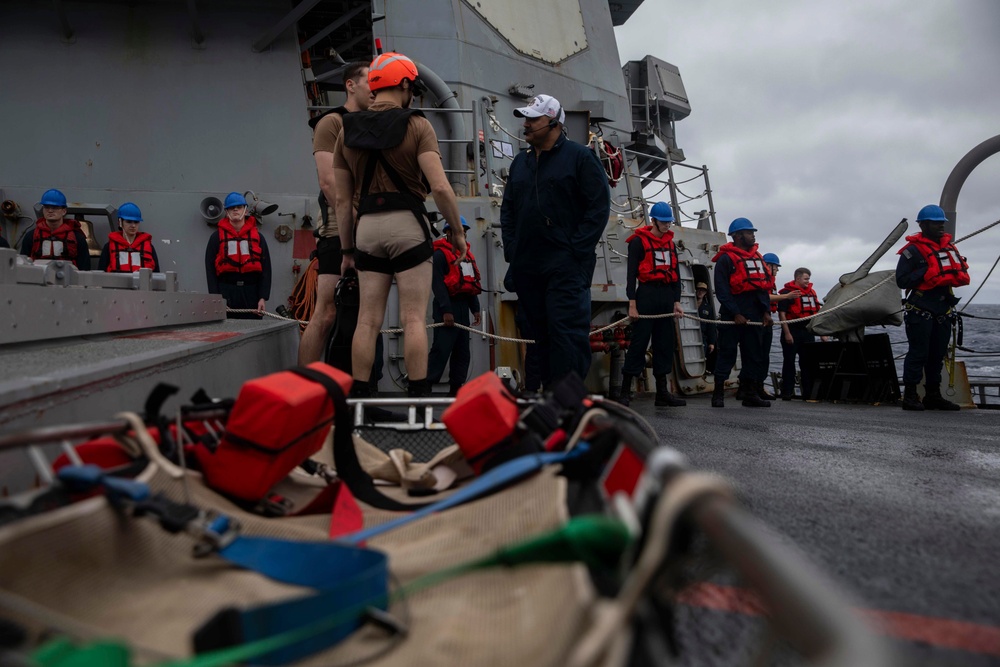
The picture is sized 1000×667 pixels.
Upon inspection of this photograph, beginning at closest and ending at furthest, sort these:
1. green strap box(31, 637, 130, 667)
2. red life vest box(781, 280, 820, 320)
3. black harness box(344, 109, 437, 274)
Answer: green strap box(31, 637, 130, 667), black harness box(344, 109, 437, 274), red life vest box(781, 280, 820, 320)

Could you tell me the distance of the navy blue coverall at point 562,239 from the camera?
4.36 meters

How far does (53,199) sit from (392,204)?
4.33 m

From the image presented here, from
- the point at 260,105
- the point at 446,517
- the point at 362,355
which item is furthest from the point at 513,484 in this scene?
the point at 260,105

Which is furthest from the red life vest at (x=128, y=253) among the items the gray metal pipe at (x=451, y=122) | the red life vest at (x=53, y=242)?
the gray metal pipe at (x=451, y=122)

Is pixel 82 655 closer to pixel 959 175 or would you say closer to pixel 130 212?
pixel 130 212

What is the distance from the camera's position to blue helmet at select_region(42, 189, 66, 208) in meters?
6.23

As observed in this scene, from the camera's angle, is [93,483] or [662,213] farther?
[662,213]

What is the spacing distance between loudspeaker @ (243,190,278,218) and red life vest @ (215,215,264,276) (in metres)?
0.57

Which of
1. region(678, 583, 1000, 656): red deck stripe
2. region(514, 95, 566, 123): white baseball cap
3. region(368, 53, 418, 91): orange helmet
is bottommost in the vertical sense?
region(678, 583, 1000, 656): red deck stripe

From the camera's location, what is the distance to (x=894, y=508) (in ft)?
7.41

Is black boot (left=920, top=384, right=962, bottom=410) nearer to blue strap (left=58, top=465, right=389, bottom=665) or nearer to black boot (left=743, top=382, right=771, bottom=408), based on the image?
black boot (left=743, top=382, right=771, bottom=408)

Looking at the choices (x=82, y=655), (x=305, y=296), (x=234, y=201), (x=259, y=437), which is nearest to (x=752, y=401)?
(x=305, y=296)

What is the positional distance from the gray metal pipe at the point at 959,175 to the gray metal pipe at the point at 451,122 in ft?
17.1

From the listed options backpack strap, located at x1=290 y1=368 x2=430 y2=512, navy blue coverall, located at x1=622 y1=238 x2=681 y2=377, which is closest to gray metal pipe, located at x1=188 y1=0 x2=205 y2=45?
navy blue coverall, located at x1=622 y1=238 x2=681 y2=377
